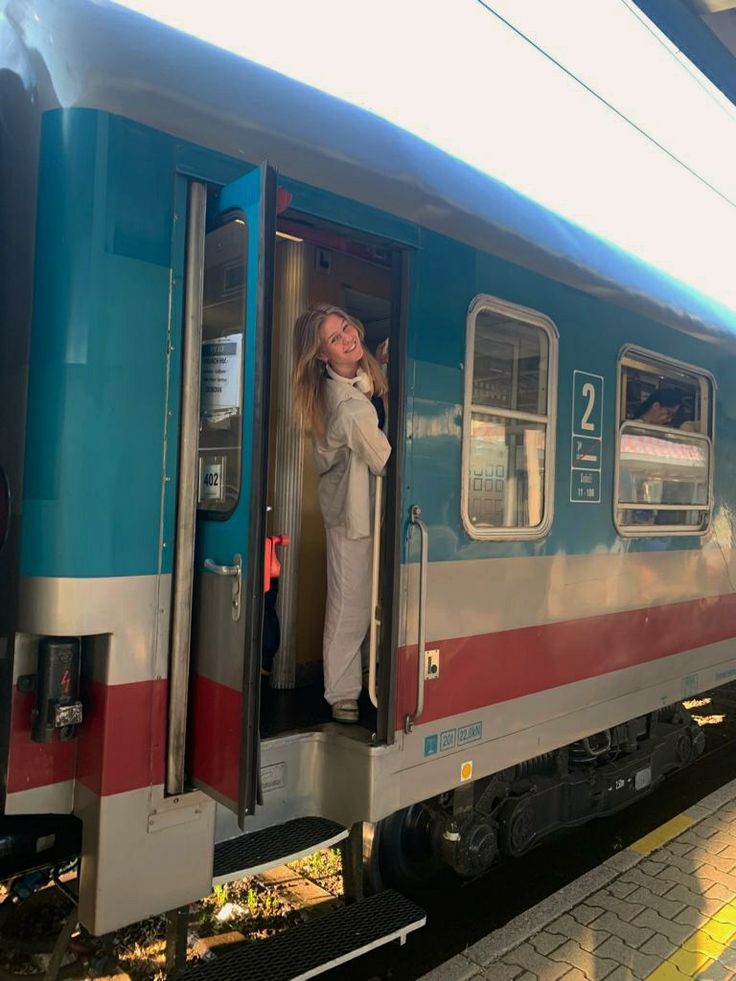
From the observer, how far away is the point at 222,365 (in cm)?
256

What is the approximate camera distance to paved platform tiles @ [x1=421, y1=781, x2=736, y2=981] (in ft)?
10.9

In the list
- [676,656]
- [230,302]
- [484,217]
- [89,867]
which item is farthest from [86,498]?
[676,656]

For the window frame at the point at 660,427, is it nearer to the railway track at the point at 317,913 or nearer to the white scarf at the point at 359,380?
the white scarf at the point at 359,380

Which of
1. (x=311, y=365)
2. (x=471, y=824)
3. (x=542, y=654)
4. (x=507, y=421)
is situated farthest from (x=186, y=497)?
(x=471, y=824)

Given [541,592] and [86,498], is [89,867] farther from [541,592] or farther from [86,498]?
[541,592]

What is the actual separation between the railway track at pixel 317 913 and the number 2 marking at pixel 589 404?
2532mm

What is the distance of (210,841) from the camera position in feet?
8.63

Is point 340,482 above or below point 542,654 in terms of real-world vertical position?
above

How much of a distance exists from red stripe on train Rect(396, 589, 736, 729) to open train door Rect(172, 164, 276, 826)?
825 mm

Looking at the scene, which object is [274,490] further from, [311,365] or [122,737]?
[122,737]

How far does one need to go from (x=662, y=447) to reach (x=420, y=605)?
2312mm

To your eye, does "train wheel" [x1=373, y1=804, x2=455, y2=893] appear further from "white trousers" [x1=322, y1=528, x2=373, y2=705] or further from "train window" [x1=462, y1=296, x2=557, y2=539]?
"train window" [x1=462, y1=296, x2=557, y2=539]

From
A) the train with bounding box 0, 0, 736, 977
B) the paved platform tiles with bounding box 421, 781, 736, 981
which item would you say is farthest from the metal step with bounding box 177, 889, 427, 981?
the paved platform tiles with bounding box 421, 781, 736, 981

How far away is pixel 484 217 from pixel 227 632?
212 centimetres
